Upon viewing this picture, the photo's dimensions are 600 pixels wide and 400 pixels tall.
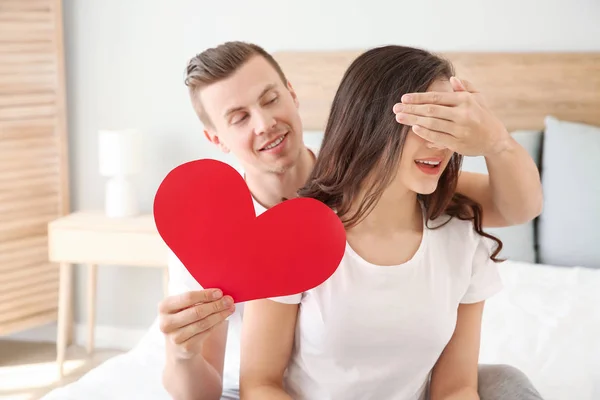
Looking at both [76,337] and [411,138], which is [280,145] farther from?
[76,337]

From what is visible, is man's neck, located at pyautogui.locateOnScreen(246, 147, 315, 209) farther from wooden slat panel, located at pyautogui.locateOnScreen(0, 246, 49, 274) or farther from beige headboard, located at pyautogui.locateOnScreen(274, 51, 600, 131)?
wooden slat panel, located at pyautogui.locateOnScreen(0, 246, 49, 274)

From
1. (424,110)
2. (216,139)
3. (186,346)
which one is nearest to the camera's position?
(424,110)

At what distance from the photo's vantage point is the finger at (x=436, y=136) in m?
1.16

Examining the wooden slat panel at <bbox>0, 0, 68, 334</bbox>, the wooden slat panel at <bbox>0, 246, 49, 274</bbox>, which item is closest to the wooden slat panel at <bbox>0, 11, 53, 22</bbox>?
the wooden slat panel at <bbox>0, 0, 68, 334</bbox>

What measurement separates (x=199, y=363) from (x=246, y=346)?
0.11 meters

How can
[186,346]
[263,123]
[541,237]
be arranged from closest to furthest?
[186,346] < [263,123] < [541,237]

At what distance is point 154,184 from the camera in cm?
353

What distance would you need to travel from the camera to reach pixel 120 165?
129 inches

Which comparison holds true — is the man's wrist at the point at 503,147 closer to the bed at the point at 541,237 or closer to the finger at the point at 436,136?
the finger at the point at 436,136

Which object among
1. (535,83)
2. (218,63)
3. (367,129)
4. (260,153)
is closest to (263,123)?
(260,153)

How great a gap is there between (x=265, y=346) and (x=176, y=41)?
232cm

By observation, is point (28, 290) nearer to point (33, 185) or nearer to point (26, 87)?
point (33, 185)

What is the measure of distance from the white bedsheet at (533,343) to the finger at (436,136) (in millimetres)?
933

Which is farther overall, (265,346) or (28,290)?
(28,290)
